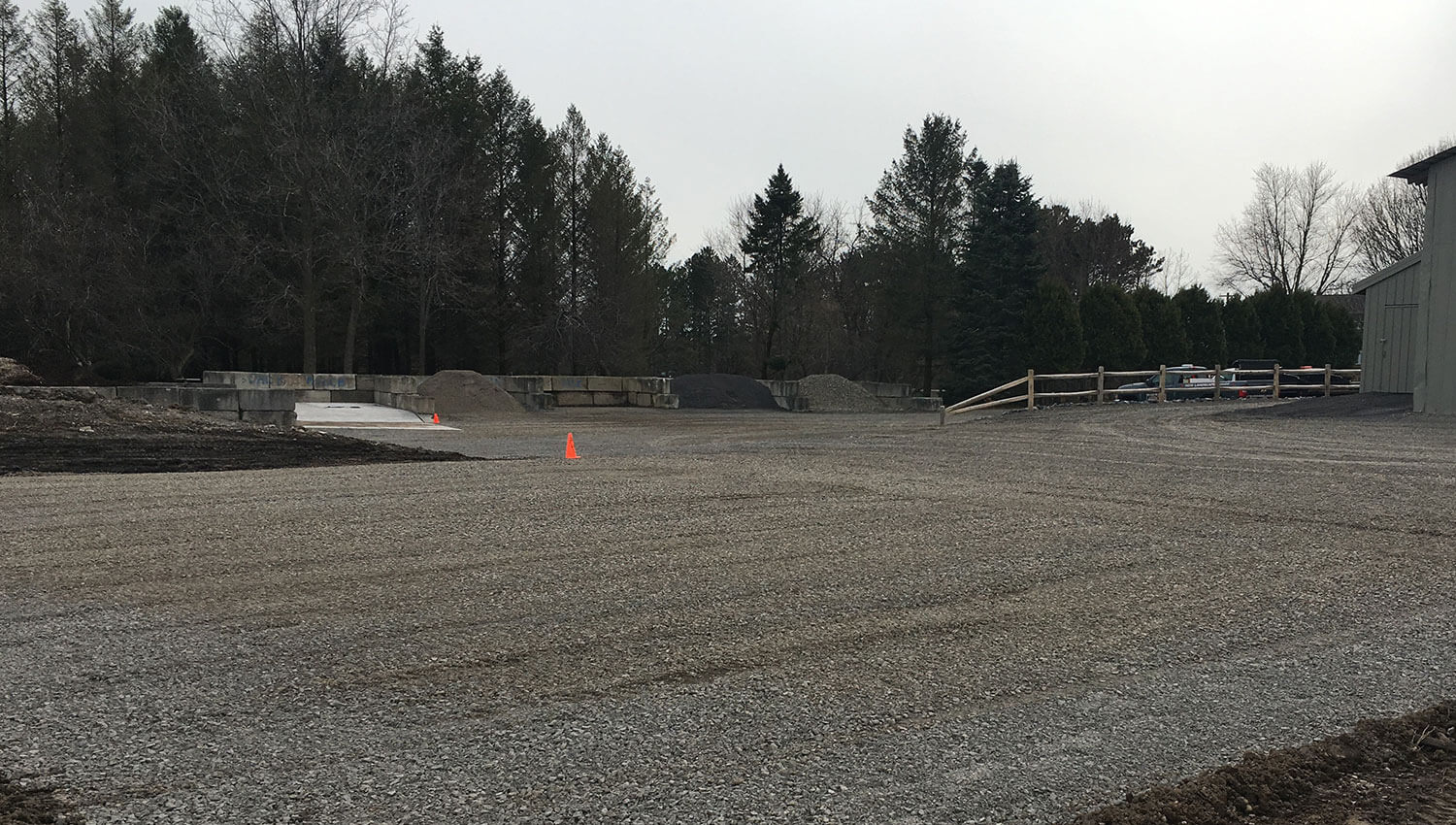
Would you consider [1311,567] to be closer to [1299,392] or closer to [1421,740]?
[1421,740]

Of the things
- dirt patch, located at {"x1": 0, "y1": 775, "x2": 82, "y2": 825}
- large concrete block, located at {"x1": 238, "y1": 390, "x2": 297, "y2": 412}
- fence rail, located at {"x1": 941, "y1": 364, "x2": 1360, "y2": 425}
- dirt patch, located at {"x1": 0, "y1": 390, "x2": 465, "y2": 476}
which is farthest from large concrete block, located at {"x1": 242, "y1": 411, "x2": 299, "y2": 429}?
dirt patch, located at {"x1": 0, "y1": 775, "x2": 82, "y2": 825}

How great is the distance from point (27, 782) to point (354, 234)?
92.1 ft

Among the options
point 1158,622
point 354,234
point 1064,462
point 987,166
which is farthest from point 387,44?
point 1158,622

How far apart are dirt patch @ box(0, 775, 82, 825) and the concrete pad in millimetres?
17463

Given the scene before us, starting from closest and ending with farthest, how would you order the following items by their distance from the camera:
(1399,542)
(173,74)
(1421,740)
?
1. (1421,740)
2. (1399,542)
3. (173,74)

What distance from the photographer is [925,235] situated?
40375 mm

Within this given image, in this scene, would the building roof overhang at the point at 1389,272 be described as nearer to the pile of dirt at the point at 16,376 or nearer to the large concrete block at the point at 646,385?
the large concrete block at the point at 646,385

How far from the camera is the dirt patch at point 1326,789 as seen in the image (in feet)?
9.39

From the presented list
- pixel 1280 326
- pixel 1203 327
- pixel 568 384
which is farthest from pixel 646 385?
pixel 1280 326

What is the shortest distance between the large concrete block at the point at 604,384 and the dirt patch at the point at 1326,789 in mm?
27128

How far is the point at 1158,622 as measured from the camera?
484cm

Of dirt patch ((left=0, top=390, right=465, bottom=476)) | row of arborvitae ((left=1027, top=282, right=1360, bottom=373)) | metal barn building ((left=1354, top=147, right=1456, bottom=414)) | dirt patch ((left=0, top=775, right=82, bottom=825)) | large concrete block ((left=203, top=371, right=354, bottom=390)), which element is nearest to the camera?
dirt patch ((left=0, top=775, right=82, bottom=825))

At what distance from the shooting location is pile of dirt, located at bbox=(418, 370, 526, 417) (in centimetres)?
2456

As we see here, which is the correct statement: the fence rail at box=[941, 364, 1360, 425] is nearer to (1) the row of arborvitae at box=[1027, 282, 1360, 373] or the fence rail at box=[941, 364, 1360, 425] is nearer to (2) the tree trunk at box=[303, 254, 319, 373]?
(1) the row of arborvitae at box=[1027, 282, 1360, 373]
